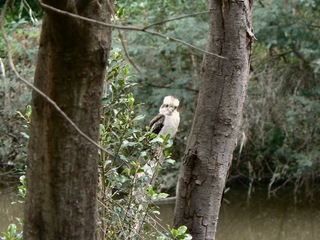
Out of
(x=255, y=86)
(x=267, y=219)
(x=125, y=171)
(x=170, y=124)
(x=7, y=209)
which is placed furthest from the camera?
(x=255, y=86)

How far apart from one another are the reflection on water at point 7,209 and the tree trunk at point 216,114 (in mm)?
4926

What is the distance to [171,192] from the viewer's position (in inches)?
372

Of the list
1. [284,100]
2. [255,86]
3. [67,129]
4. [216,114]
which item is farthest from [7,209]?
[67,129]

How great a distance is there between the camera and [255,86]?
9.37 meters

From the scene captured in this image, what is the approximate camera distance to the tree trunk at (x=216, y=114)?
9.39 feet

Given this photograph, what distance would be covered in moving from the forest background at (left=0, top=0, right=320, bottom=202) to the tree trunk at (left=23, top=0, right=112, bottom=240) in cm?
681

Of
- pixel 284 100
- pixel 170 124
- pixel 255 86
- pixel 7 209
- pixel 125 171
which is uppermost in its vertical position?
pixel 255 86

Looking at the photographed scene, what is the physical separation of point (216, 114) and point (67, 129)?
124 centimetres

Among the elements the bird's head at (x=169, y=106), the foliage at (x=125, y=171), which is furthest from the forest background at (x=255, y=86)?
the foliage at (x=125, y=171)

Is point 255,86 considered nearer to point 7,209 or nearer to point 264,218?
point 264,218

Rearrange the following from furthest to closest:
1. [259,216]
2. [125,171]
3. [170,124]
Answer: [259,216] → [170,124] → [125,171]

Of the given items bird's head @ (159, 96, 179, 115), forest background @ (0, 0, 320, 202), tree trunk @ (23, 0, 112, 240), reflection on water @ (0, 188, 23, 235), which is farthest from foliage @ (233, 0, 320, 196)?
tree trunk @ (23, 0, 112, 240)

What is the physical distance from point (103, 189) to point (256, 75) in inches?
268

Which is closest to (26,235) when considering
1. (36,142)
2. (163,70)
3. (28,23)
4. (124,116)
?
(36,142)
